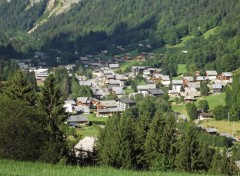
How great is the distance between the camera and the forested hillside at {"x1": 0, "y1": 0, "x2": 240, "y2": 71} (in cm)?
10119

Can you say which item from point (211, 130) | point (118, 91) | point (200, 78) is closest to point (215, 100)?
point (200, 78)

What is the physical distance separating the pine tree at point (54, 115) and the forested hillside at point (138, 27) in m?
69.3

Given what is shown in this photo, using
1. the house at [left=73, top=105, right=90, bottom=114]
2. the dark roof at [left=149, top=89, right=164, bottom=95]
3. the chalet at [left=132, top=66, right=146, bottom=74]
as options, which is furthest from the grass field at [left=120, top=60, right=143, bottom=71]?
the house at [left=73, top=105, right=90, bottom=114]

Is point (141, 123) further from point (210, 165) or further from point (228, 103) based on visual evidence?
point (228, 103)

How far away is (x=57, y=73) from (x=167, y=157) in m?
64.3

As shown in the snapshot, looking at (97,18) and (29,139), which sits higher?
(97,18)

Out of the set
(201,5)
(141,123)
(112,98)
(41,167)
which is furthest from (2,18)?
(41,167)

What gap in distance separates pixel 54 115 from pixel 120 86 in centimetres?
6451

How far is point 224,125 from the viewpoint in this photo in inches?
2363

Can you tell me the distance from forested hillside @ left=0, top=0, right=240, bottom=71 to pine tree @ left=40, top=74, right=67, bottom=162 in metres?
69.3

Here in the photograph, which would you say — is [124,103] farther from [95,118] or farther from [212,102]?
[212,102]

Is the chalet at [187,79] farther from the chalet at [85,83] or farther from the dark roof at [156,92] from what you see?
the chalet at [85,83]

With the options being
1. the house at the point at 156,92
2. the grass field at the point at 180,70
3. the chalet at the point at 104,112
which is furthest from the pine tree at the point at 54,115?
the grass field at the point at 180,70

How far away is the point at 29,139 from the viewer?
21.2m
